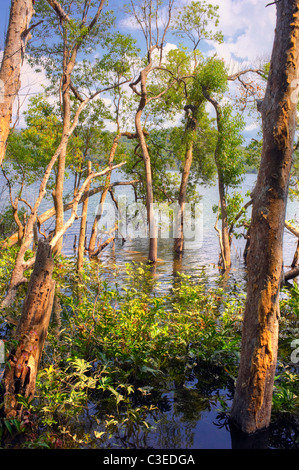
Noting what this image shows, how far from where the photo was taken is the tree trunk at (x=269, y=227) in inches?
178

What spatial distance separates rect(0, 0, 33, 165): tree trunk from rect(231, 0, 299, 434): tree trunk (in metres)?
4.00

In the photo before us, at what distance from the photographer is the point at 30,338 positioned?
205 inches

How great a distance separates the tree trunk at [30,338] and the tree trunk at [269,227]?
265 centimetres

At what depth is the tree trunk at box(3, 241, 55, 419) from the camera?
4988mm

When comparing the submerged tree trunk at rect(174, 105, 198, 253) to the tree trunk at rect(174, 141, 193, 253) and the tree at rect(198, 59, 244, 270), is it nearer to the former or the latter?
the tree trunk at rect(174, 141, 193, 253)

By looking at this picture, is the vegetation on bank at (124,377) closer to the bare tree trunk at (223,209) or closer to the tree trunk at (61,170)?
the tree trunk at (61,170)

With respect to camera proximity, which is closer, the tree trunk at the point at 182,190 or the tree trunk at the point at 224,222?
the tree trunk at the point at 224,222

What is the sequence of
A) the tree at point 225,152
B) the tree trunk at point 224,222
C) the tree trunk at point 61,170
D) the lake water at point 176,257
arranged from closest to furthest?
the tree trunk at point 61,170, the tree at point 225,152, the tree trunk at point 224,222, the lake water at point 176,257

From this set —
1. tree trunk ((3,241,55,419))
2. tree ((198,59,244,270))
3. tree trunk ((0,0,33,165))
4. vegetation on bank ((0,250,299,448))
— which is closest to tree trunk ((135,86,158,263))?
tree ((198,59,244,270))

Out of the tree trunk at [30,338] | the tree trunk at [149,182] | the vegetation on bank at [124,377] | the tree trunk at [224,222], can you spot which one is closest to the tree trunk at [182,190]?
the tree trunk at [149,182]

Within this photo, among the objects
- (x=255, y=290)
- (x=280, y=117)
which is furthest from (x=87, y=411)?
(x=280, y=117)
